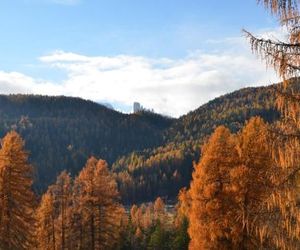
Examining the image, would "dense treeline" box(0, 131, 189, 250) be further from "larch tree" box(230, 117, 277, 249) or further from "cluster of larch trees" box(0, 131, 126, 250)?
"larch tree" box(230, 117, 277, 249)

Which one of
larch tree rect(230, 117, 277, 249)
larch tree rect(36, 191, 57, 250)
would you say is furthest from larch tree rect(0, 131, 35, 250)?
larch tree rect(230, 117, 277, 249)

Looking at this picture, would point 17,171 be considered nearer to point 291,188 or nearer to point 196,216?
point 196,216

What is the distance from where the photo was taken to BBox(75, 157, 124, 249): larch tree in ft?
135

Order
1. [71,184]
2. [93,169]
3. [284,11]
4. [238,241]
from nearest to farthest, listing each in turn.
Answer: [284,11] < [238,241] < [93,169] < [71,184]

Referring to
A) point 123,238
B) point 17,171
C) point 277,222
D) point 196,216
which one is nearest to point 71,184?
point 17,171

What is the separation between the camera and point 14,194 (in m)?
35.7

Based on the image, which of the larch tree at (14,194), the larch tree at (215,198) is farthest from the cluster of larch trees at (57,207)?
the larch tree at (215,198)

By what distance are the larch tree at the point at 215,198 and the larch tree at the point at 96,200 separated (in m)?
Result: 14.4

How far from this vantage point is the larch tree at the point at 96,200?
4125 centimetres

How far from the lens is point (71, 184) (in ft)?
165

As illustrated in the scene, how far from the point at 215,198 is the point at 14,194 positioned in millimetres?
15159

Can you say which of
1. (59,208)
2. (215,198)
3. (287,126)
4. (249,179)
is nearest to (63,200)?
(59,208)

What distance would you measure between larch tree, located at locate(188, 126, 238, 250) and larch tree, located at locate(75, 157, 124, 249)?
14444mm

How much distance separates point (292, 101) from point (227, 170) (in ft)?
50.8
